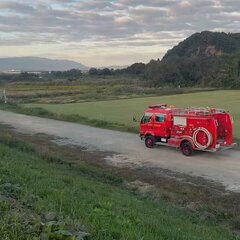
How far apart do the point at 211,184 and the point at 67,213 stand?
9.78 metres

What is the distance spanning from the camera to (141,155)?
2208cm

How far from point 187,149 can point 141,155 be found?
90.4 inches

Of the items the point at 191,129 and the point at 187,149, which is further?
the point at 187,149

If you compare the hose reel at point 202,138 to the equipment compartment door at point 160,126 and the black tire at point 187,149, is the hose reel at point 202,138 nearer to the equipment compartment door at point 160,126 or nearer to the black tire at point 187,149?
the black tire at point 187,149

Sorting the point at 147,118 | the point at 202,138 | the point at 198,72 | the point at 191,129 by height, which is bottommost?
the point at 202,138

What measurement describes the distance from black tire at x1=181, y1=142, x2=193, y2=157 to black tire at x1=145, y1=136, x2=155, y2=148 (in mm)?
2412

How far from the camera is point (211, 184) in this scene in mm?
15859

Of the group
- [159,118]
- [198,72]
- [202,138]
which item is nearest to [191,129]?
[202,138]

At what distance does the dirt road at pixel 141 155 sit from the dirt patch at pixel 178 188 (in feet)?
1.70

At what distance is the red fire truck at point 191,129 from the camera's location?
20.5 metres

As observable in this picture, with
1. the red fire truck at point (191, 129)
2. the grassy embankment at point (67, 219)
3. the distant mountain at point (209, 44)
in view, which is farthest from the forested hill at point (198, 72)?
the grassy embankment at point (67, 219)

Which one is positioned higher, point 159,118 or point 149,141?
point 159,118

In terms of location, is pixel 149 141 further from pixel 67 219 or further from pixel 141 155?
pixel 67 219

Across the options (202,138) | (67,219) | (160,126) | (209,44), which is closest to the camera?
(67,219)
